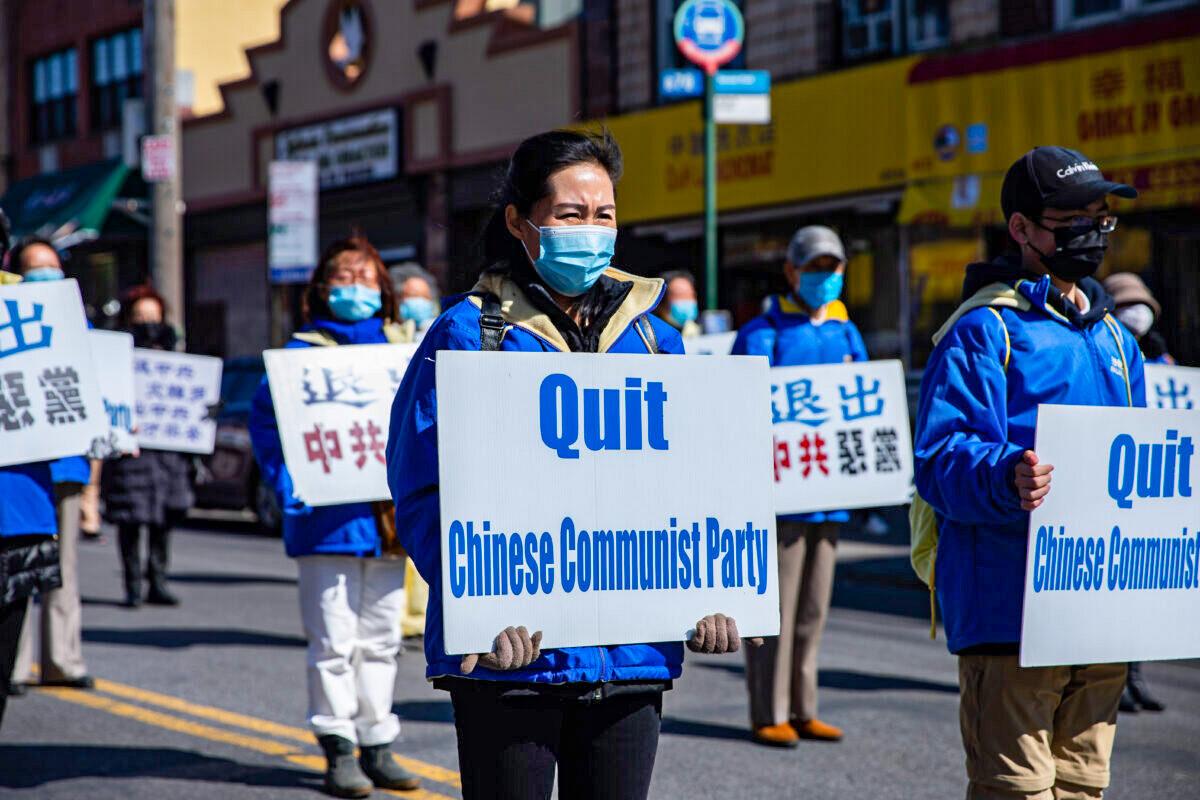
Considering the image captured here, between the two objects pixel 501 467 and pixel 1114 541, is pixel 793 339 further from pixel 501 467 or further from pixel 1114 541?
pixel 501 467

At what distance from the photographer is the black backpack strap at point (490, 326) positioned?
3020 mm

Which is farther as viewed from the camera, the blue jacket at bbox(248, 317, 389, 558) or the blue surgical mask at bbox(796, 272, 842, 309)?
the blue surgical mask at bbox(796, 272, 842, 309)

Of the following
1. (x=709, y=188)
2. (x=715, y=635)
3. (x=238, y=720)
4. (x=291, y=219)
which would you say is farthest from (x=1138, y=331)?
(x=291, y=219)

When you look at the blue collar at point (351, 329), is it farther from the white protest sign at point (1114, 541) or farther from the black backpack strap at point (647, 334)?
the white protest sign at point (1114, 541)

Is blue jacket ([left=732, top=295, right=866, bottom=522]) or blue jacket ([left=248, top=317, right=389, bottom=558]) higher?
blue jacket ([left=732, top=295, right=866, bottom=522])

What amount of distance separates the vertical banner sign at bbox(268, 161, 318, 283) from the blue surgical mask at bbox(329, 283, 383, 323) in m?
10.5

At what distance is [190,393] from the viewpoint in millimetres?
10953

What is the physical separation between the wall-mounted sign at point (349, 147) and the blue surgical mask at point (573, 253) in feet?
69.1

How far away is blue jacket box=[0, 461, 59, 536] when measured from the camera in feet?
15.4

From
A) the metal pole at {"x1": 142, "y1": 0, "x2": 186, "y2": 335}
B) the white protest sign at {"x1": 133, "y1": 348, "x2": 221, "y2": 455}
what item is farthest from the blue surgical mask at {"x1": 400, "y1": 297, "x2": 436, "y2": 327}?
the metal pole at {"x1": 142, "y1": 0, "x2": 186, "y2": 335}

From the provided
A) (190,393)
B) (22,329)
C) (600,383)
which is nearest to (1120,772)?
(600,383)

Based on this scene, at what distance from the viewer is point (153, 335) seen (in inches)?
428

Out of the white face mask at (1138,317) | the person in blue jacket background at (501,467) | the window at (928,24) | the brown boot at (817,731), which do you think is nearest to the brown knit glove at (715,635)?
the person in blue jacket background at (501,467)

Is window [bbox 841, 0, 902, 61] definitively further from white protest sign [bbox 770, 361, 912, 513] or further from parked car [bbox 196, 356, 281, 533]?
white protest sign [bbox 770, 361, 912, 513]
